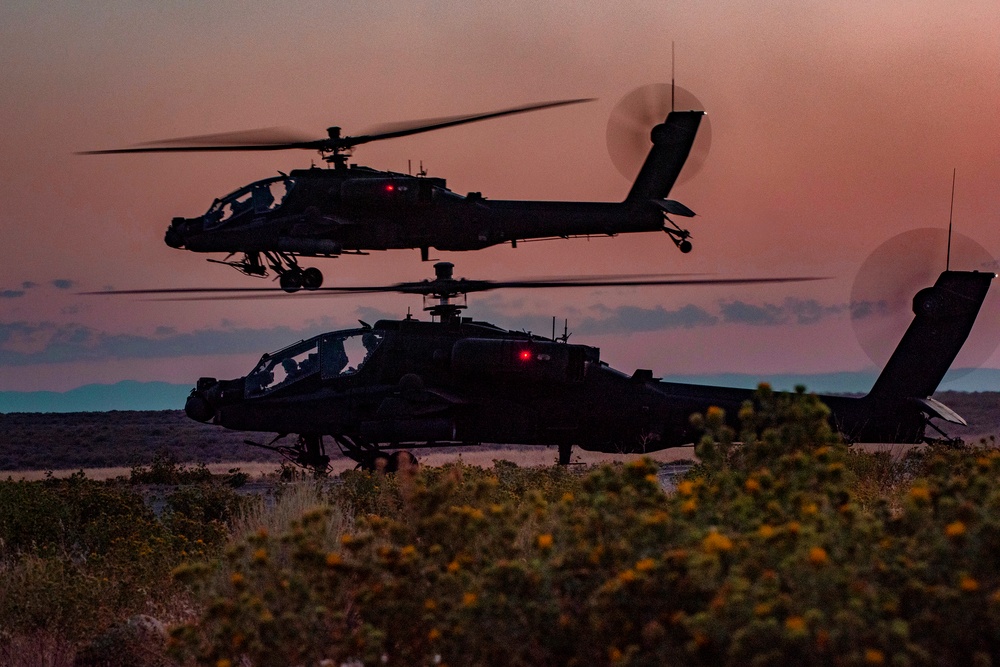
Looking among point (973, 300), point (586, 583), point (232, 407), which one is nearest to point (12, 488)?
point (232, 407)

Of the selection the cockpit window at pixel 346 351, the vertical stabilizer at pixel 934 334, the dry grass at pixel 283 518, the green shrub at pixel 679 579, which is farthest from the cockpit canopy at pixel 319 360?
the green shrub at pixel 679 579

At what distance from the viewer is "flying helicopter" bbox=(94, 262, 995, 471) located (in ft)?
56.1

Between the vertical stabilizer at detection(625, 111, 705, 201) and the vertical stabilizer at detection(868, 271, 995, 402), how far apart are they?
5.44 meters

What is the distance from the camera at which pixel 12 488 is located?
15797mm

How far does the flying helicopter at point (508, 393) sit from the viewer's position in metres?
17.1

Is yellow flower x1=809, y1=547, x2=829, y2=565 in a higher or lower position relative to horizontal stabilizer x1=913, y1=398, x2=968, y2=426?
lower

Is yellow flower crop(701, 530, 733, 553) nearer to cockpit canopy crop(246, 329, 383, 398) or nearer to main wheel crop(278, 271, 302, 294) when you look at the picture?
cockpit canopy crop(246, 329, 383, 398)

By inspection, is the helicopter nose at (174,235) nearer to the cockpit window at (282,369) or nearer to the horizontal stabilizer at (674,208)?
the cockpit window at (282,369)

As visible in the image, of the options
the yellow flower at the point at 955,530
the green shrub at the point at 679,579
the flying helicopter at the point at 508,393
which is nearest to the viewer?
the green shrub at the point at 679,579

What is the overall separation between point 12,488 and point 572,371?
799cm

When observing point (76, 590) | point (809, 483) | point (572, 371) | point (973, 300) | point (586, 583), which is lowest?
point (76, 590)

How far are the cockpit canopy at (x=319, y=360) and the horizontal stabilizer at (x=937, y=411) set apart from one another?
8.30 m

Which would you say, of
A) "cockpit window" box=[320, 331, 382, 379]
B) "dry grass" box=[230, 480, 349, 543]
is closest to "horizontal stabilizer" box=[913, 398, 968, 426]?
"cockpit window" box=[320, 331, 382, 379]

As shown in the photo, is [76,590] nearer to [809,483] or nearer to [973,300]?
[809,483]
